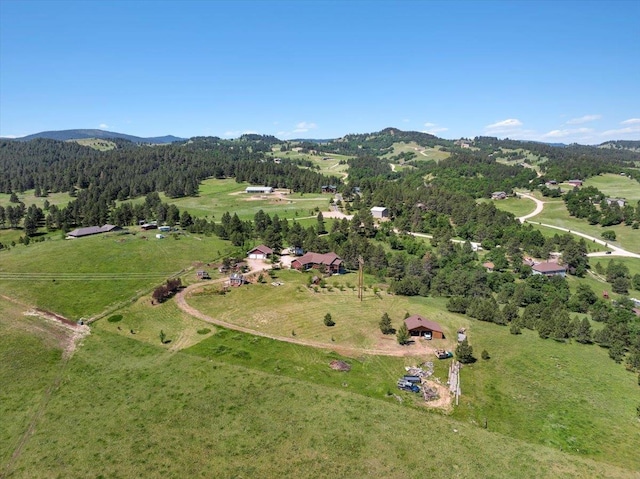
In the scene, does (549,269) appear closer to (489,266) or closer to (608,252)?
(489,266)

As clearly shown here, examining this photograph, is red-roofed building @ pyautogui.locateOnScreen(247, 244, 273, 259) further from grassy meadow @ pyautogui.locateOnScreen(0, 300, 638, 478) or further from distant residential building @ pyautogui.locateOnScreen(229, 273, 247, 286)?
grassy meadow @ pyautogui.locateOnScreen(0, 300, 638, 478)

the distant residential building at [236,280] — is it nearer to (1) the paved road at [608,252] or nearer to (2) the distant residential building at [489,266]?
(2) the distant residential building at [489,266]

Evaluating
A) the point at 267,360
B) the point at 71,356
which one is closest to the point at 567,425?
the point at 267,360

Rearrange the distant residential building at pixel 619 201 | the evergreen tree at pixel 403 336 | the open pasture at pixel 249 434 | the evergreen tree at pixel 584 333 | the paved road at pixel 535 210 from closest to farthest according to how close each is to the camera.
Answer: the open pasture at pixel 249 434, the evergreen tree at pixel 403 336, the evergreen tree at pixel 584 333, the paved road at pixel 535 210, the distant residential building at pixel 619 201

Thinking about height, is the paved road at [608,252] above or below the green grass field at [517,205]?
below

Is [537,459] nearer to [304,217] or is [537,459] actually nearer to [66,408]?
[66,408]

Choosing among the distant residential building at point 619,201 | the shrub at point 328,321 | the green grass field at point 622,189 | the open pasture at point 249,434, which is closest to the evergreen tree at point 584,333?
the open pasture at point 249,434
